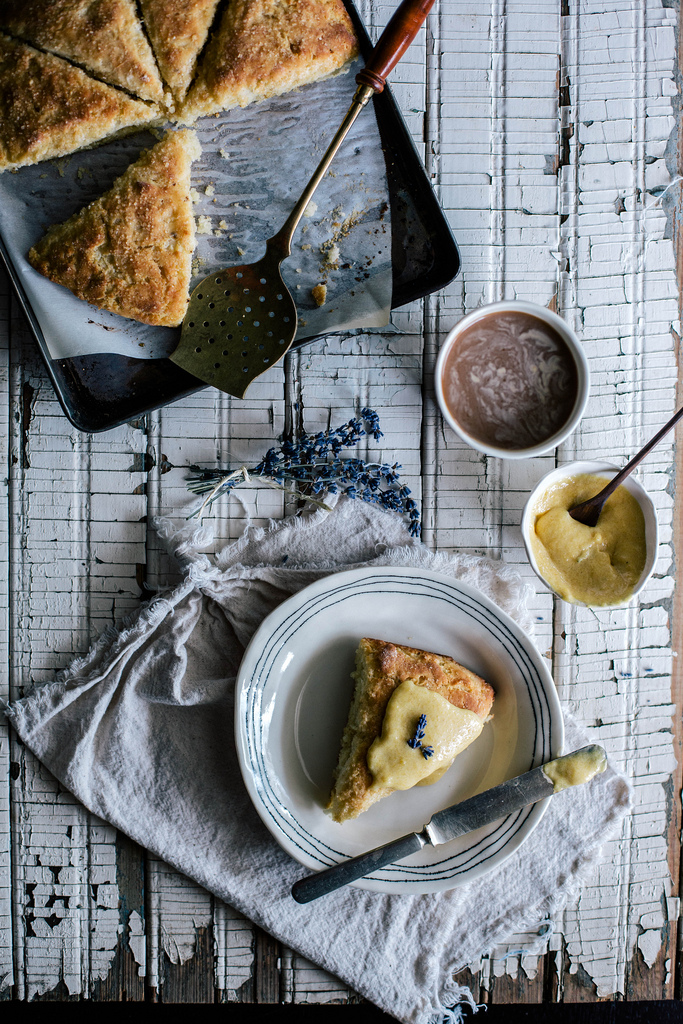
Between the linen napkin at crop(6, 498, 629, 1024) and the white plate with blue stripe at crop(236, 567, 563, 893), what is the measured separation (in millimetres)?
155

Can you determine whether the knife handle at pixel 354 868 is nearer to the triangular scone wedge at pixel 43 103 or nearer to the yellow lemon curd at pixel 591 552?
the yellow lemon curd at pixel 591 552

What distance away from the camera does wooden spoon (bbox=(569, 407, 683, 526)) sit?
194 cm

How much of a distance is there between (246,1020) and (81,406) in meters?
2.14

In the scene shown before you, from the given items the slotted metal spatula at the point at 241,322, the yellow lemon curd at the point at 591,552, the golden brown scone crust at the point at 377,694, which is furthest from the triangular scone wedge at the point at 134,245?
the yellow lemon curd at the point at 591,552

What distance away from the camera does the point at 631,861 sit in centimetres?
225

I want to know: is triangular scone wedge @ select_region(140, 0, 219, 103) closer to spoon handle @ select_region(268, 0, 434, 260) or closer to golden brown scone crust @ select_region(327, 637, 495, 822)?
spoon handle @ select_region(268, 0, 434, 260)

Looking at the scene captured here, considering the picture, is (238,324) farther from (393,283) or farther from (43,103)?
(43,103)

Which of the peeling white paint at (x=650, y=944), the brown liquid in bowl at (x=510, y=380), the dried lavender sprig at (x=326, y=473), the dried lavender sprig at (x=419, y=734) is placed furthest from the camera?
the peeling white paint at (x=650, y=944)

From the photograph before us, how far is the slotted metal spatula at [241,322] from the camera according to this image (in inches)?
76.0

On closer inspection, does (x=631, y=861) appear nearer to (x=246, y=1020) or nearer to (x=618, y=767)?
(x=618, y=767)

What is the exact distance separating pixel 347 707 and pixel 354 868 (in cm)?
45

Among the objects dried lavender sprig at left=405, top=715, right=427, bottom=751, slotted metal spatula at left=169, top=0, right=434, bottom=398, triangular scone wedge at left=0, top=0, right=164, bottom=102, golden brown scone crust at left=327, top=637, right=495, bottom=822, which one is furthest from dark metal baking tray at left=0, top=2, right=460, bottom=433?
dried lavender sprig at left=405, top=715, right=427, bottom=751

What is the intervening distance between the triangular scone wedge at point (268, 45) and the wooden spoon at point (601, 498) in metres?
1.45

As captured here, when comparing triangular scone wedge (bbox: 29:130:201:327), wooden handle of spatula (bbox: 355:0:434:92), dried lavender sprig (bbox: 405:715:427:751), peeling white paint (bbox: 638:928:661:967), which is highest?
wooden handle of spatula (bbox: 355:0:434:92)
